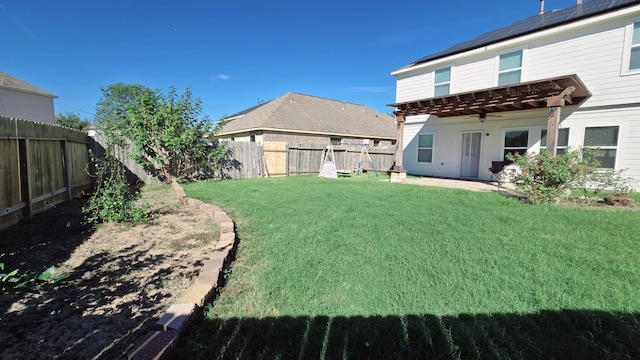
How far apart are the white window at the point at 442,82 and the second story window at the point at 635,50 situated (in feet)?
17.5

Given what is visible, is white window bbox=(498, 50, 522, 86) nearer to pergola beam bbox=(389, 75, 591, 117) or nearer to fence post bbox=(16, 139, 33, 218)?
pergola beam bbox=(389, 75, 591, 117)

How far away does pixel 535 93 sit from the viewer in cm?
823

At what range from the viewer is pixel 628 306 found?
2.14 meters

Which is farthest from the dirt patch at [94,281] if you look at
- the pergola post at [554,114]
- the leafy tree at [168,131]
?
the pergola post at [554,114]

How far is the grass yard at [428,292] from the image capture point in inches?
70.1

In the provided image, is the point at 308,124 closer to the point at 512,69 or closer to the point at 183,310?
the point at 512,69

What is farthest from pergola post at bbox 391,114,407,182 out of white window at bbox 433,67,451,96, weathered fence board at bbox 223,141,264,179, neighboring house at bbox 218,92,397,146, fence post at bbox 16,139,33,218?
fence post at bbox 16,139,33,218

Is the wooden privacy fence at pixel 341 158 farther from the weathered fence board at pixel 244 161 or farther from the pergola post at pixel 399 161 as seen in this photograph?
the pergola post at pixel 399 161

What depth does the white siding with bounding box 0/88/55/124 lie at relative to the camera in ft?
57.6

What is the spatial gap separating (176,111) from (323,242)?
27.8 feet

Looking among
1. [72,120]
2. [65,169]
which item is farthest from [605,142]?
[72,120]

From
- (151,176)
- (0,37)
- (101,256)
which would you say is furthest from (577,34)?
(0,37)

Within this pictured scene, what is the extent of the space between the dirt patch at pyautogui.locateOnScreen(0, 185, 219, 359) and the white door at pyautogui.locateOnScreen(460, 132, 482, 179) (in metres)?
11.1

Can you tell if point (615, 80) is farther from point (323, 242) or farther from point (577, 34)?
point (323, 242)
